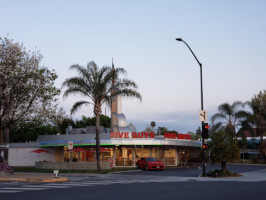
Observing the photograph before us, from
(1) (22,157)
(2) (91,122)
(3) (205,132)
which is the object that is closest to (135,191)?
(3) (205,132)

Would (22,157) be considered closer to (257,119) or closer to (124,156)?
(124,156)

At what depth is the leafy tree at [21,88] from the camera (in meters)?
31.4

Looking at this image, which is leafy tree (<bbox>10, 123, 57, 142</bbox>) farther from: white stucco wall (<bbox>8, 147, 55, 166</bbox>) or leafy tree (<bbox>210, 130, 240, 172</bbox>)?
leafy tree (<bbox>210, 130, 240, 172</bbox>)

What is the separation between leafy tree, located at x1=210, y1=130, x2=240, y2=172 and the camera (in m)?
31.2

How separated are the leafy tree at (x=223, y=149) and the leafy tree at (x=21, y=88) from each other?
14.2m

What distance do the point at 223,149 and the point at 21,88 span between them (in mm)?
17049

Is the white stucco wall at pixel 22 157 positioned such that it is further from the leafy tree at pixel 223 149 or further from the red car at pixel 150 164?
the leafy tree at pixel 223 149

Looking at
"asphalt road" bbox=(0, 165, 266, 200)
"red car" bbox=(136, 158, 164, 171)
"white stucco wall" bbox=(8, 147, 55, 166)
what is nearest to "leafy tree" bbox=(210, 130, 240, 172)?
"asphalt road" bbox=(0, 165, 266, 200)

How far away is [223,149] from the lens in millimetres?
31484

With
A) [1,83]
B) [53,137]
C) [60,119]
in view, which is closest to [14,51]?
[1,83]

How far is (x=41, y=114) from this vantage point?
3375 cm

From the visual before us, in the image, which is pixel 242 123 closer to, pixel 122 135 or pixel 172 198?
pixel 122 135

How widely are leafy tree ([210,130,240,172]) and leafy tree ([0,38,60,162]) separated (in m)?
14.2

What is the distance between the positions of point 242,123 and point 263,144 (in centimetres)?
450
